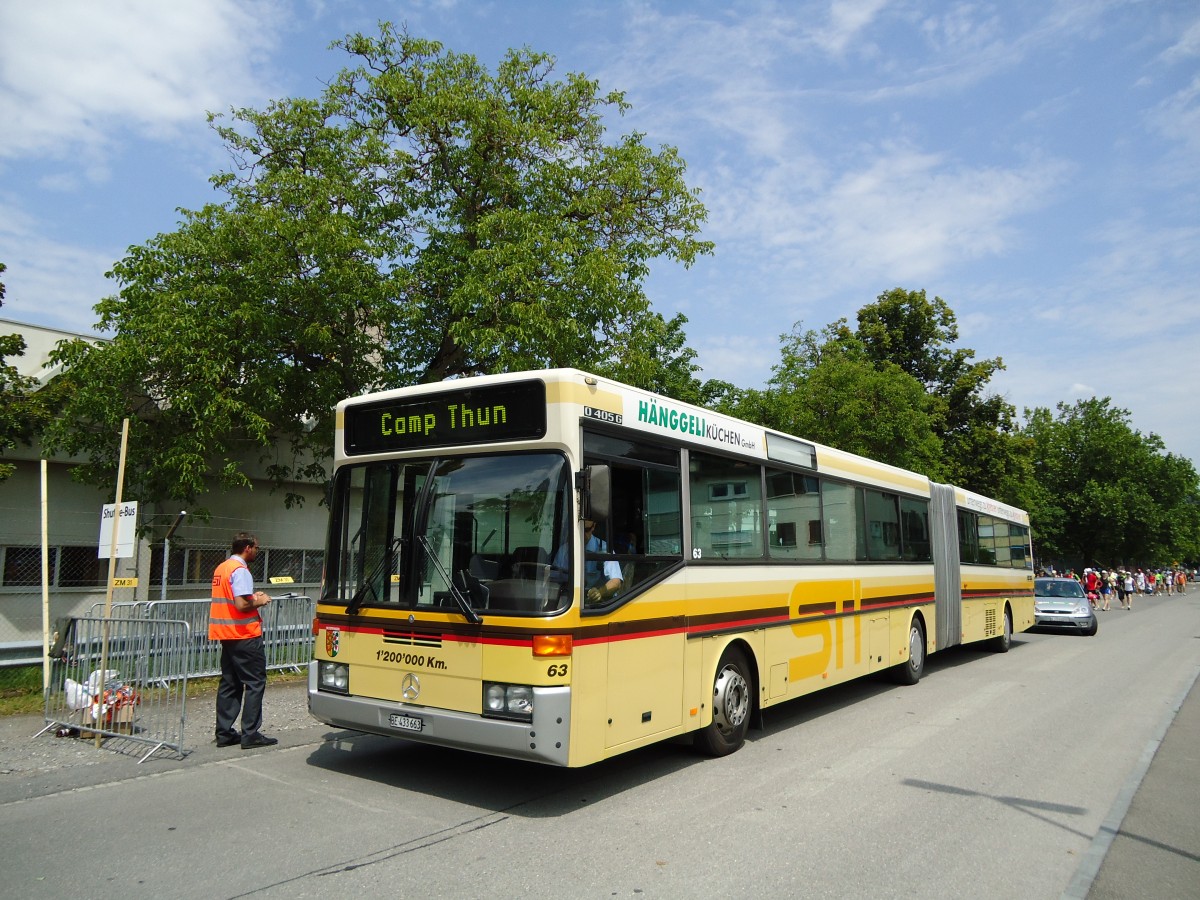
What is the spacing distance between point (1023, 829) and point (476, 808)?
12.4 feet

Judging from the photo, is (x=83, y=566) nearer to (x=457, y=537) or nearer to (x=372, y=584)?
(x=372, y=584)

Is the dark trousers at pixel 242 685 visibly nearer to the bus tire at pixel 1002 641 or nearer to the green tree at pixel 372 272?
the green tree at pixel 372 272

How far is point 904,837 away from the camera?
18.5ft

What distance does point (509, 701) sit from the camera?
235 inches

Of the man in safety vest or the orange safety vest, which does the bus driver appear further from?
the orange safety vest

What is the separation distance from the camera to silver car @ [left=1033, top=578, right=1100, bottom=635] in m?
23.0

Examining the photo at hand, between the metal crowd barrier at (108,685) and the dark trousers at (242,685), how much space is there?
352 mm

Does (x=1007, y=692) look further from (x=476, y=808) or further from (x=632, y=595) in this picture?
(x=476, y=808)

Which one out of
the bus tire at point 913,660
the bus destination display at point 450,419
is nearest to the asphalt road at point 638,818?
the bus destination display at point 450,419

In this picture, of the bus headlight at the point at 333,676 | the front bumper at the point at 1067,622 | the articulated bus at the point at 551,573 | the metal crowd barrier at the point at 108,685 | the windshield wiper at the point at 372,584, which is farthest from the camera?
the front bumper at the point at 1067,622

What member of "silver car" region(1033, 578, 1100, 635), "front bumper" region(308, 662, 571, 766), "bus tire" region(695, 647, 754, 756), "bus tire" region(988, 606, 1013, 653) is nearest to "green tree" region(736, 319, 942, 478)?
"silver car" region(1033, 578, 1100, 635)

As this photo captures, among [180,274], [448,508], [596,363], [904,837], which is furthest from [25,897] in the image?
[596,363]

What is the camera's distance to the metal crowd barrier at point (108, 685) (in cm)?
810

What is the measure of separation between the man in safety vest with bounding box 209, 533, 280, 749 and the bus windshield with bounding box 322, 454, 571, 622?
1109 millimetres
